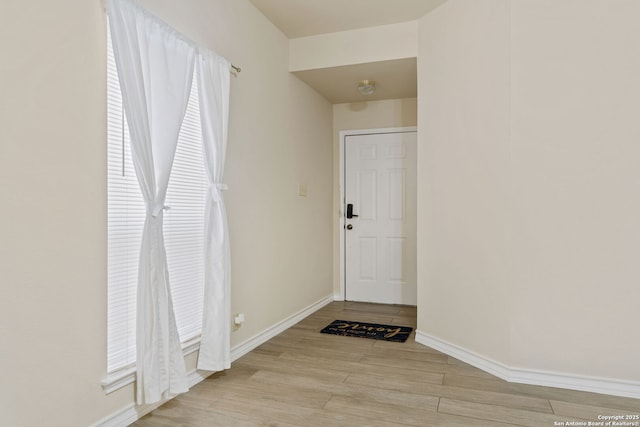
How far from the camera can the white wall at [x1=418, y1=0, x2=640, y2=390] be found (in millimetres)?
2381

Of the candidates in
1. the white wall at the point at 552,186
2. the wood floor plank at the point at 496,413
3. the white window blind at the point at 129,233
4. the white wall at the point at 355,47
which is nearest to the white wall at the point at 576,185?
the white wall at the point at 552,186

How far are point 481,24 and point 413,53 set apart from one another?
756mm

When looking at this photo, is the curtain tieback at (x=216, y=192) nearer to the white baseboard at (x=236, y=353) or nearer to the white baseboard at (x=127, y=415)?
the white baseboard at (x=236, y=353)

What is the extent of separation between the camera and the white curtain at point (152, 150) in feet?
6.53

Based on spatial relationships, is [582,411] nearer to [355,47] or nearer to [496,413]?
[496,413]

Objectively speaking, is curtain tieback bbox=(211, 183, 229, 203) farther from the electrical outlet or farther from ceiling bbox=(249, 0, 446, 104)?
ceiling bbox=(249, 0, 446, 104)

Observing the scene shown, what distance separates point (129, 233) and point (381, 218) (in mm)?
3261

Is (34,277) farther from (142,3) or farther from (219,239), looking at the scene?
(142,3)

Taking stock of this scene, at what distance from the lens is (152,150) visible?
2.14 meters

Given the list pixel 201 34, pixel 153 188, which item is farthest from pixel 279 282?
pixel 201 34

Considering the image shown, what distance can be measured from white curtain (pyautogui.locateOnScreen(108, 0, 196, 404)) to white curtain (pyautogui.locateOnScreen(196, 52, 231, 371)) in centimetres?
30

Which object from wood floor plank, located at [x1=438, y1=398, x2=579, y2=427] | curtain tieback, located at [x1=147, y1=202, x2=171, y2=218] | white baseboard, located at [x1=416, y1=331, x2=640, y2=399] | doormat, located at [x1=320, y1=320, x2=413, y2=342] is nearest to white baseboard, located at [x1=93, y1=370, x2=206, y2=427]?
curtain tieback, located at [x1=147, y1=202, x2=171, y2=218]

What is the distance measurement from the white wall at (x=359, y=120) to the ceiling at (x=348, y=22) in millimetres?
338

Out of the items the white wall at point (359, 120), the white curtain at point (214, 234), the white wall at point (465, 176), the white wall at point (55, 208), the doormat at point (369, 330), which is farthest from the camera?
the white wall at point (359, 120)
